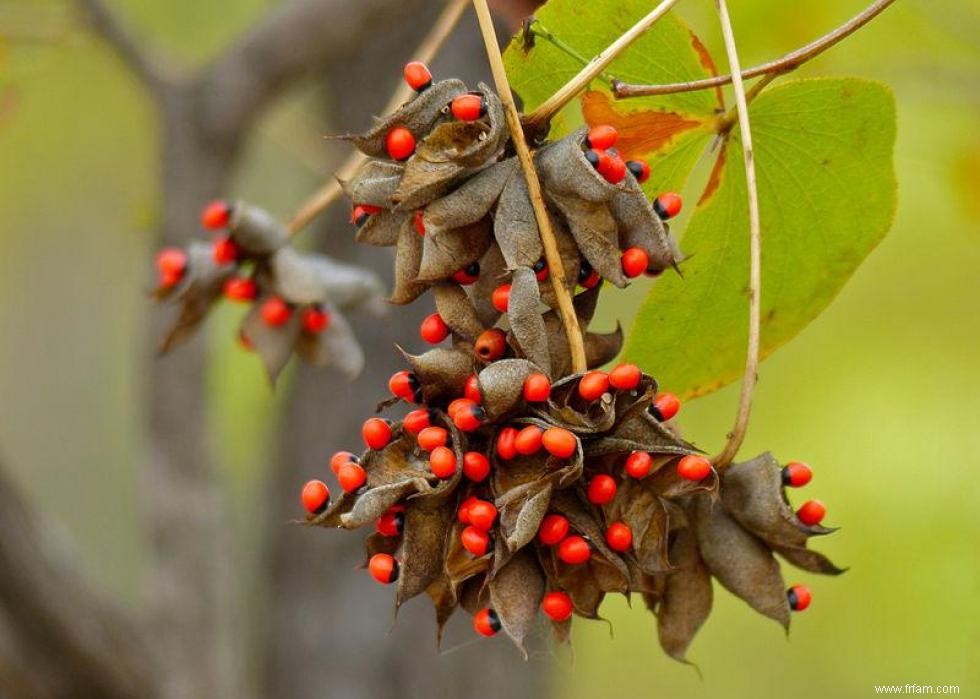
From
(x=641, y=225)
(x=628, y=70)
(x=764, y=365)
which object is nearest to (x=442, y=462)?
(x=641, y=225)

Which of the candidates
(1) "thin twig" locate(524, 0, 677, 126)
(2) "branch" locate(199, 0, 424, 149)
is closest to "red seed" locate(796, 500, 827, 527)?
(1) "thin twig" locate(524, 0, 677, 126)

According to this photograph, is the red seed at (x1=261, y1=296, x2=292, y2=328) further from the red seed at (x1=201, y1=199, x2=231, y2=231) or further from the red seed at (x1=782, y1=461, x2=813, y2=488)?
the red seed at (x1=782, y1=461, x2=813, y2=488)

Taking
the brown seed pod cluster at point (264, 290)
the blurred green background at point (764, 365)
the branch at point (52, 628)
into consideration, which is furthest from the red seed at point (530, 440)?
the branch at point (52, 628)

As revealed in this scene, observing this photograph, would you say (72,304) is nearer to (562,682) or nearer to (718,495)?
(562,682)

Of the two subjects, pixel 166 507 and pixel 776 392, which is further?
pixel 776 392

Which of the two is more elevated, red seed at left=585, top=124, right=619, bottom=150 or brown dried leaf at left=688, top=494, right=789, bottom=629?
red seed at left=585, top=124, right=619, bottom=150

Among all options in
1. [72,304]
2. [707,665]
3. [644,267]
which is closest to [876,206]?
[644,267]

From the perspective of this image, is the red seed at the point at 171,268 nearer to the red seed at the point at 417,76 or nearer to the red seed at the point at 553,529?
the red seed at the point at 417,76
